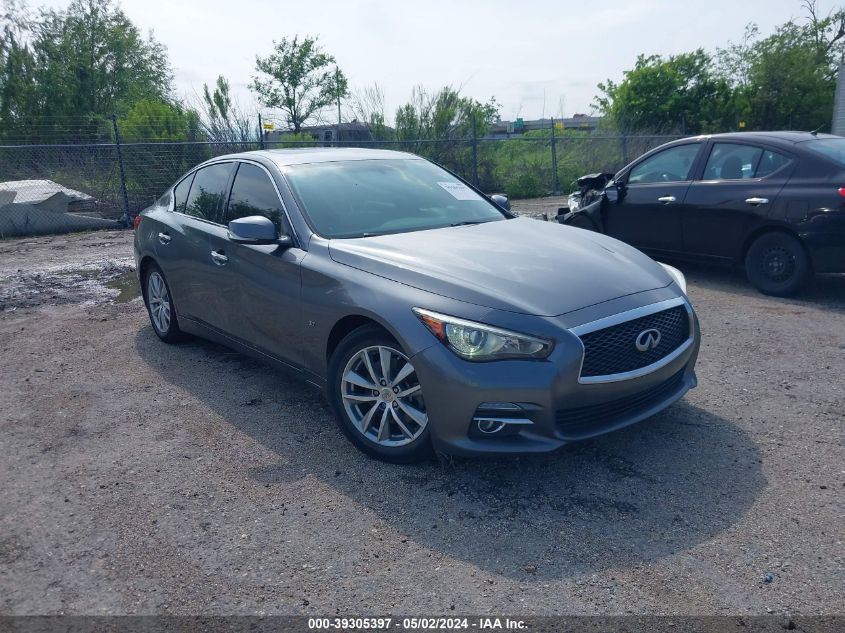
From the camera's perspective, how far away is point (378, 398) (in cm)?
382

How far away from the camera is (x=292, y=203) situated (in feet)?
14.9

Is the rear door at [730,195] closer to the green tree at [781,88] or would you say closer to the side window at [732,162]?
the side window at [732,162]

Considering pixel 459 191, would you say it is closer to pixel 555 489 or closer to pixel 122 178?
pixel 555 489

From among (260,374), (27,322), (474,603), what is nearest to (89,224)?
(27,322)

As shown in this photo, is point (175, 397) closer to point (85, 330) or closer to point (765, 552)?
point (85, 330)

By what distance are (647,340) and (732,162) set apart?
4.79 m

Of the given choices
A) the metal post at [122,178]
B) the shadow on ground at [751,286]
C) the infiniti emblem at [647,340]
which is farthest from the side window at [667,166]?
the metal post at [122,178]

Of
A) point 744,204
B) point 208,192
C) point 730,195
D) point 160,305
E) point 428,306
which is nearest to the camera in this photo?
point 428,306

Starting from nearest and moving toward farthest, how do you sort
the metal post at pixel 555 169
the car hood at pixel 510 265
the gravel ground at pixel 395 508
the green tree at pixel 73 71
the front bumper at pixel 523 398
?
1. the gravel ground at pixel 395 508
2. the front bumper at pixel 523 398
3. the car hood at pixel 510 265
4. the metal post at pixel 555 169
5. the green tree at pixel 73 71

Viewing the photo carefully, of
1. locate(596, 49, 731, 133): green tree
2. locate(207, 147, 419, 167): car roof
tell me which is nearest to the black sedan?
locate(207, 147, 419, 167): car roof

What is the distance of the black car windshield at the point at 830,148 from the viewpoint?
6.84m

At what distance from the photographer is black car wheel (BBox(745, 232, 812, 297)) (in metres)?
6.95

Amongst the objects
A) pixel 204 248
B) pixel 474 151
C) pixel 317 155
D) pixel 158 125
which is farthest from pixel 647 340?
pixel 158 125

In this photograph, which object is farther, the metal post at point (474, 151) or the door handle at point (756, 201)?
the metal post at point (474, 151)
